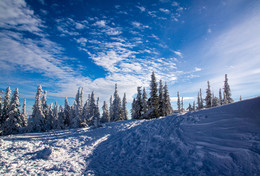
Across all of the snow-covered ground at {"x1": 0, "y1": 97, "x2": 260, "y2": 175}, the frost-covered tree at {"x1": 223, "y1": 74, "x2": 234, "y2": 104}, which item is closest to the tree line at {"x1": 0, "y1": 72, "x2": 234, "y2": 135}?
the frost-covered tree at {"x1": 223, "y1": 74, "x2": 234, "y2": 104}

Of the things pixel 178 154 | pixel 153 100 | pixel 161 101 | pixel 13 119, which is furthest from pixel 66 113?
pixel 178 154

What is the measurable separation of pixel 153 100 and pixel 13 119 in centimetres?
3421

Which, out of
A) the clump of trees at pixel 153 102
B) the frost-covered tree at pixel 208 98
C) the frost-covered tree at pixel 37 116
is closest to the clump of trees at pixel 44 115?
the frost-covered tree at pixel 37 116

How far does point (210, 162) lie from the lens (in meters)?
6.10

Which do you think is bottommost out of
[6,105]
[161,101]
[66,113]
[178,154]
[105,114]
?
[105,114]

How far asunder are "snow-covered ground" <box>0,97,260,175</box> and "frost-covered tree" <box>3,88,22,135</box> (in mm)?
21898

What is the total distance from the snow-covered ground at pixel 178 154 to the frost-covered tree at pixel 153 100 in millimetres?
20049

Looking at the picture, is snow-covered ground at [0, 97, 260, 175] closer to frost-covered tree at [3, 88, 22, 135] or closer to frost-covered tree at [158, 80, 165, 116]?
frost-covered tree at [3, 88, 22, 135]

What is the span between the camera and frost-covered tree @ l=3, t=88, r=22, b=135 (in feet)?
89.7

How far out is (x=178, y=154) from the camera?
25.4 feet

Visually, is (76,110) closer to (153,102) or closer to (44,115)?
(44,115)

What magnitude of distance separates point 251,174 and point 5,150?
56.5ft

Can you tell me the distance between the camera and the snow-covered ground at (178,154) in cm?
580

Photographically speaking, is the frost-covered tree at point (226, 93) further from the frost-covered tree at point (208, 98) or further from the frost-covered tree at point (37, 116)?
the frost-covered tree at point (37, 116)
